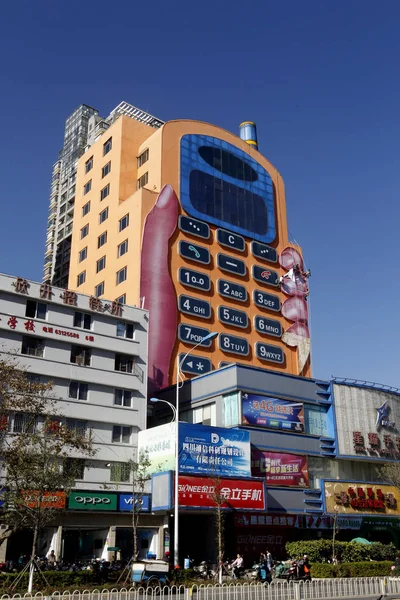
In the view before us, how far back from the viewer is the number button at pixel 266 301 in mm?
72375

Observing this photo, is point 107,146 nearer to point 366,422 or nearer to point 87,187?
point 87,187

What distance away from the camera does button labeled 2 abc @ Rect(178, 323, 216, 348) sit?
63344 millimetres

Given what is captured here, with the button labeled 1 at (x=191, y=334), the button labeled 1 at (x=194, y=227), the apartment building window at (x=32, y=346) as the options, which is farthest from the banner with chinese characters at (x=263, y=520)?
the button labeled 1 at (x=194, y=227)

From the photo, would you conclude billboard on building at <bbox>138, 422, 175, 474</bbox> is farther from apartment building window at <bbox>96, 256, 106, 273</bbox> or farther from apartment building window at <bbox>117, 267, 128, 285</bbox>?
apartment building window at <bbox>96, 256, 106, 273</bbox>

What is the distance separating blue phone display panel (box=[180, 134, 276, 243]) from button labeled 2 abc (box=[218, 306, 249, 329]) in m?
9.73

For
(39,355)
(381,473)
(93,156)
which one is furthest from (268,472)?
(93,156)

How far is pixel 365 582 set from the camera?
3033 cm

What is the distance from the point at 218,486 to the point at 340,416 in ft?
57.6

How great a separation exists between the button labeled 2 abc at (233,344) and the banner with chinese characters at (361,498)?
18.2 meters

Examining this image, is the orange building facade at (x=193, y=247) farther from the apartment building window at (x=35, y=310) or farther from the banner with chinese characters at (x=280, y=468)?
the apartment building window at (x=35, y=310)

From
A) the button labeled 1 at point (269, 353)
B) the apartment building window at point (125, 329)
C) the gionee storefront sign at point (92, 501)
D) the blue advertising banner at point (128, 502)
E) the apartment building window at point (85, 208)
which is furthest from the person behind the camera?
the apartment building window at point (85, 208)

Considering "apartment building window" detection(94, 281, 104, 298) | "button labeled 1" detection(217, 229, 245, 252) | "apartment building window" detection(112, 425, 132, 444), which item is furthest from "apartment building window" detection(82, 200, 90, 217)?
"apartment building window" detection(112, 425, 132, 444)

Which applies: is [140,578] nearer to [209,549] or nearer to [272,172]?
[209,549]

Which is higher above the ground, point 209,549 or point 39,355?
point 39,355
